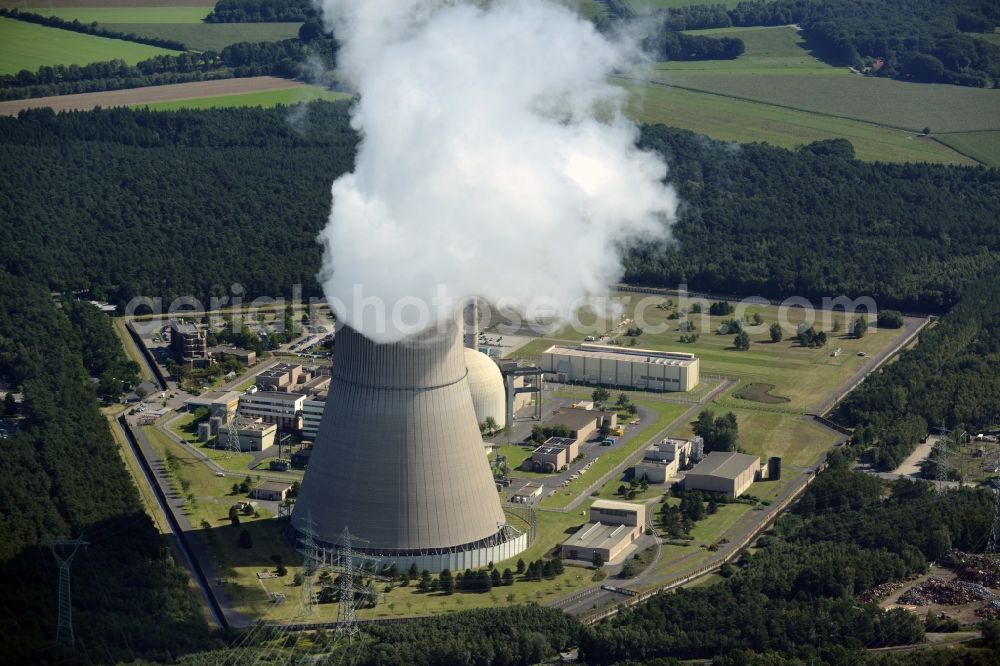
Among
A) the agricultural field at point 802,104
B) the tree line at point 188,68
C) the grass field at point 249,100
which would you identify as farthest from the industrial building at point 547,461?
the grass field at point 249,100

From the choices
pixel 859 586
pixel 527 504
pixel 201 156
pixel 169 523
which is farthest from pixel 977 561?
pixel 201 156

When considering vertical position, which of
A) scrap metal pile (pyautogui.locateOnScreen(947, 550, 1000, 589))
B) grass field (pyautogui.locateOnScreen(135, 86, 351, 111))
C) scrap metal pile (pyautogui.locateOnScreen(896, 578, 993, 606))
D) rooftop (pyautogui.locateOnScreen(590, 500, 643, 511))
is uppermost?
grass field (pyautogui.locateOnScreen(135, 86, 351, 111))

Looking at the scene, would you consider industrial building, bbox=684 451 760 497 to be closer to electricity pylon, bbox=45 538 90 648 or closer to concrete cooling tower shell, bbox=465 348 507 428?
concrete cooling tower shell, bbox=465 348 507 428

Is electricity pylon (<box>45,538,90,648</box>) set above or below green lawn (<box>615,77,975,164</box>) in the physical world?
below

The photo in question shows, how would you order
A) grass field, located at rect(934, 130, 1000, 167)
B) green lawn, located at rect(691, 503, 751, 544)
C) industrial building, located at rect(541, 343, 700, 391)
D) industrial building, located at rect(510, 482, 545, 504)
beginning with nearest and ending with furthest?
green lawn, located at rect(691, 503, 751, 544)
industrial building, located at rect(510, 482, 545, 504)
industrial building, located at rect(541, 343, 700, 391)
grass field, located at rect(934, 130, 1000, 167)

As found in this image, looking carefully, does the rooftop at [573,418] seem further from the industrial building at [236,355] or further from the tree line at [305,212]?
the tree line at [305,212]

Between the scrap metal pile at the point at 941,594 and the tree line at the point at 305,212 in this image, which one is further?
the tree line at the point at 305,212

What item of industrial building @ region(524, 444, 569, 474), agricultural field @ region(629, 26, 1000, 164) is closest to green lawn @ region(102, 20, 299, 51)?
agricultural field @ region(629, 26, 1000, 164)

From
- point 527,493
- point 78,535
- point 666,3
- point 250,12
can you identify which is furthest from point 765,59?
point 78,535
